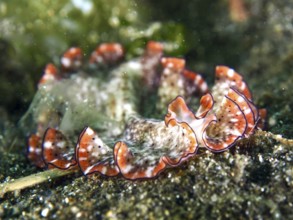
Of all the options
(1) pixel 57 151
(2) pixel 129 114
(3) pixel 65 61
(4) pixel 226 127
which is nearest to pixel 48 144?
(1) pixel 57 151

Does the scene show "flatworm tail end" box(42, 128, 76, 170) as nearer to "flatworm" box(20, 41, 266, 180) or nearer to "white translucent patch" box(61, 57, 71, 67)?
"flatworm" box(20, 41, 266, 180)

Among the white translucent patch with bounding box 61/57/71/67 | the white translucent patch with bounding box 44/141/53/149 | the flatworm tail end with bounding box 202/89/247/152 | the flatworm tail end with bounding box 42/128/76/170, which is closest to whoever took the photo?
the flatworm tail end with bounding box 202/89/247/152

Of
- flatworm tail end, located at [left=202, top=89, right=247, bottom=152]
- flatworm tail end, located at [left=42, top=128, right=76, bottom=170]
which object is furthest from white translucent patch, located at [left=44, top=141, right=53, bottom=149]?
flatworm tail end, located at [left=202, top=89, right=247, bottom=152]

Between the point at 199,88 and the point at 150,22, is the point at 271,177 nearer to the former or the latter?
the point at 199,88

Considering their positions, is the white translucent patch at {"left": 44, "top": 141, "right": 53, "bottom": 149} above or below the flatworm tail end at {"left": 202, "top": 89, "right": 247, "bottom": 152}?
below

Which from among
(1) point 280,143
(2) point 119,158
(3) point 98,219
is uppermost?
(1) point 280,143

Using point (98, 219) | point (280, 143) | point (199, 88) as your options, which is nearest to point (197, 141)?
point (280, 143)

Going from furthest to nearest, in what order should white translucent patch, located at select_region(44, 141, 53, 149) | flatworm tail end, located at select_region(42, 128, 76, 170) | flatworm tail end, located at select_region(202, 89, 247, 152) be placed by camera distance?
white translucent patch, located at select_region(44, 141, 53, 149) → flatworm tail end, located at select_region(42, 128, 76, 170) → flatworm tail end, located at select_region(202, 89, 247, 152)

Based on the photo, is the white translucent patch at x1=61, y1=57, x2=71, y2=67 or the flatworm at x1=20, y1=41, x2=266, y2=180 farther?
the white translucent patch at x1=61, y1=57, x2=71, y2=67

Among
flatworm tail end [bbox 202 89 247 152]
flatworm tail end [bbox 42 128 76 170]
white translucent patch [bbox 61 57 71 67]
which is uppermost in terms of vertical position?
flatworm tail end [bbox 202 89 247 152]
